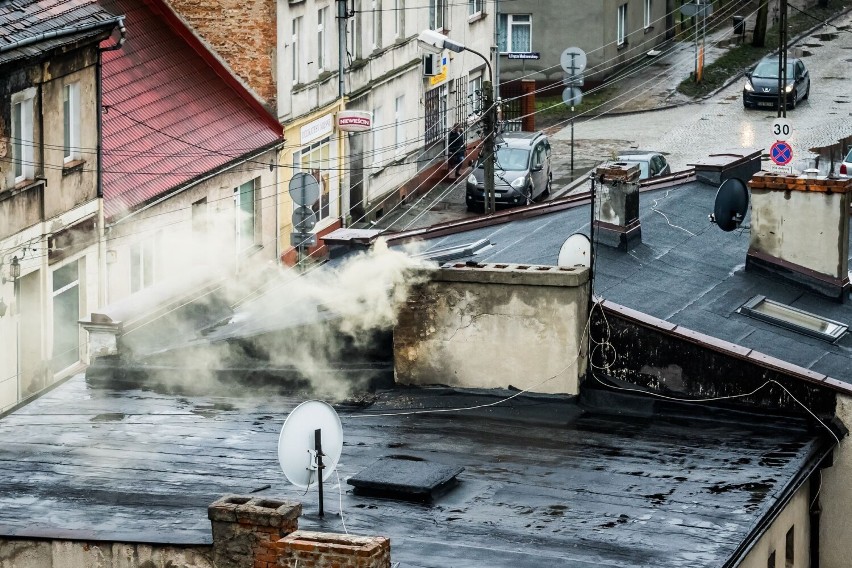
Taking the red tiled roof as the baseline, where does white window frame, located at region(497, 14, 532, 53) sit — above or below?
above

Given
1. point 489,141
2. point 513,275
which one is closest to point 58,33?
point 489,141

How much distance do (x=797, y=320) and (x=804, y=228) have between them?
68.2 inches

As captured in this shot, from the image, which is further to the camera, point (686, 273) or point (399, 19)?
point (399, 19)

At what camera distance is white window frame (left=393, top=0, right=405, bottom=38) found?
1949 inches

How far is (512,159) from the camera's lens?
47.8 meters

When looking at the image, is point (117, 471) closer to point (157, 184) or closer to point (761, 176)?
point (761, 176)

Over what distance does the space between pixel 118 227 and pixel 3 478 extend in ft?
54.3

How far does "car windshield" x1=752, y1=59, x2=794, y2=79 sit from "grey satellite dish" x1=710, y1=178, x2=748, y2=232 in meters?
34.8

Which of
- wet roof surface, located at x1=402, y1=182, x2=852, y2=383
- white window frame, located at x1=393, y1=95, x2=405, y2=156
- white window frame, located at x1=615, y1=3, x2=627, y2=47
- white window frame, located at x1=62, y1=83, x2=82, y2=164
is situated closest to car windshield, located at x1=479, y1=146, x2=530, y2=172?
white window frame, located at x1=393, y1=95, x2=405, y2=156

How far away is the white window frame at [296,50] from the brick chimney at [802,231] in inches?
828

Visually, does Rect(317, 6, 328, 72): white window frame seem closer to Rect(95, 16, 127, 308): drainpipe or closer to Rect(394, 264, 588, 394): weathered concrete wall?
Rect(95, 16, 127, 308): drainpipe

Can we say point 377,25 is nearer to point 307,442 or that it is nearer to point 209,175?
point 209,175

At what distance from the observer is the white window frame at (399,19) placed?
49.5 m

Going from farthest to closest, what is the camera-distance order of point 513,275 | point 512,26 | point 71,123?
point 512,26
point 71,123
point 513,275
